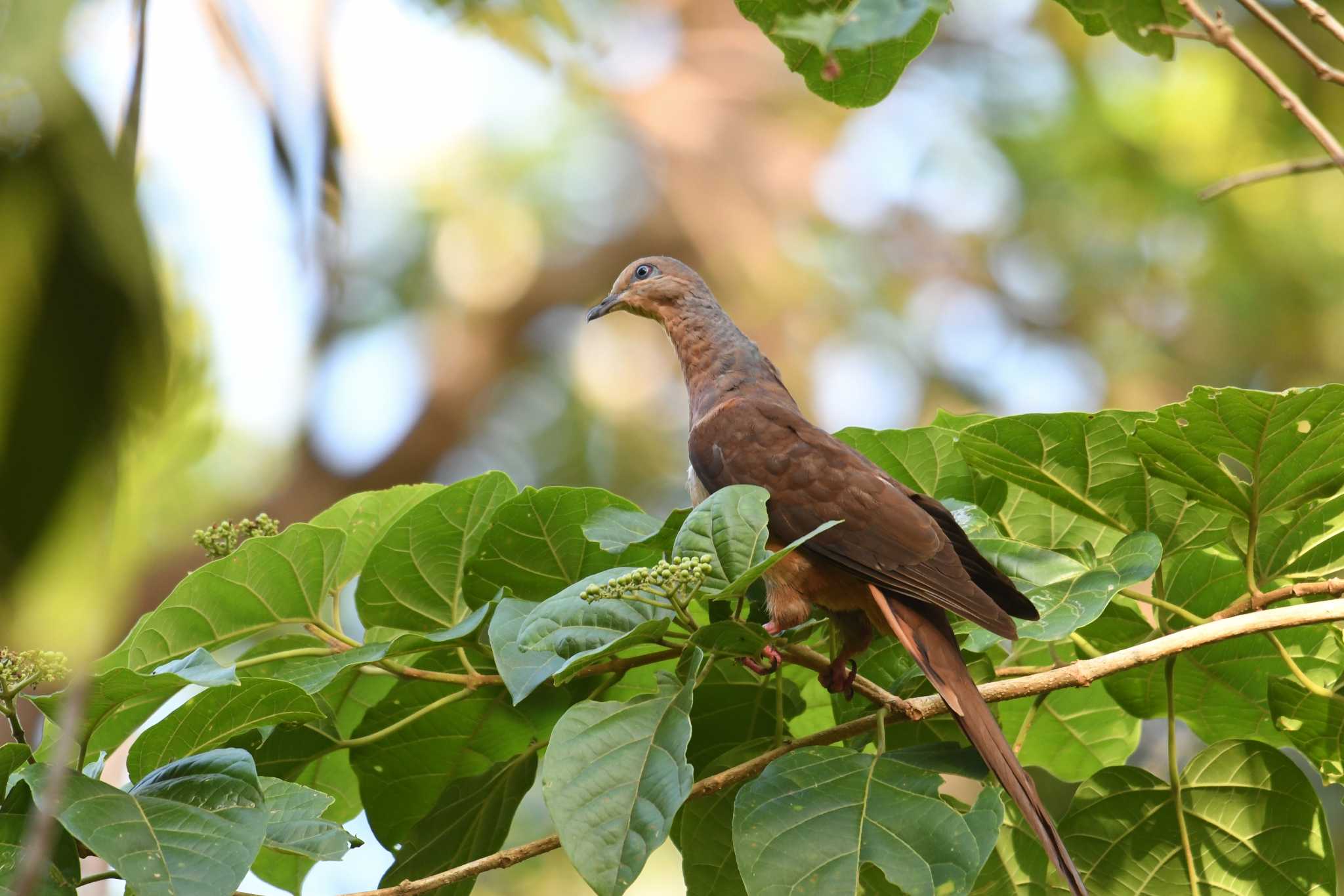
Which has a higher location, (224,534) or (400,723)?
(224,534)

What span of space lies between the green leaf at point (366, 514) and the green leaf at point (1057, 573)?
95 cm

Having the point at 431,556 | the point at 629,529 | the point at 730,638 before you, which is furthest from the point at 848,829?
the point at 431,556

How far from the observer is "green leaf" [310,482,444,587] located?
216cm

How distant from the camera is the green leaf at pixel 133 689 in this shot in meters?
1.60

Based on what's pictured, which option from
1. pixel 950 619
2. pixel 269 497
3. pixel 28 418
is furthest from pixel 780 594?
pixel 269 497

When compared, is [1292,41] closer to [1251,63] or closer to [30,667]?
[1251,63]

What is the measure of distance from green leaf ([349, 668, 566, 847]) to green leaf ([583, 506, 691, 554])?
31cm

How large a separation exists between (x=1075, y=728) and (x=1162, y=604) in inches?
18.0

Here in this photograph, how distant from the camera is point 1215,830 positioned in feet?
6.56

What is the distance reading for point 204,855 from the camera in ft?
5.06

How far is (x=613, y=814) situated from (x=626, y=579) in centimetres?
30

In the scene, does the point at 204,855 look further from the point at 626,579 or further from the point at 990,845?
the point at 990,845

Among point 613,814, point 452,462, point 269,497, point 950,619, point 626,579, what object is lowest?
point 452,462

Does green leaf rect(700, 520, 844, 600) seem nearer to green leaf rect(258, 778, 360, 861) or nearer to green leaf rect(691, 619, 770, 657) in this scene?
green leaf rect(691, 619, 770, 657)
